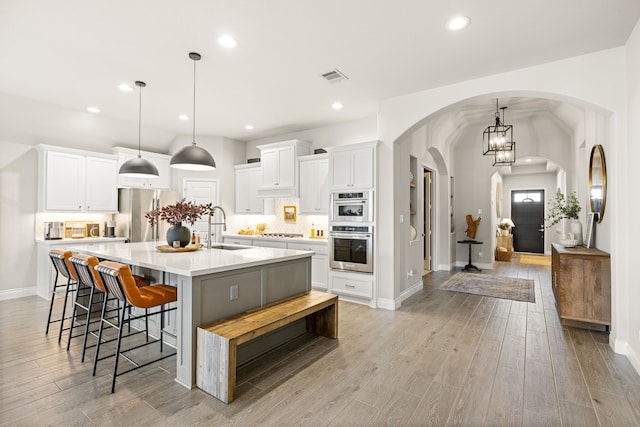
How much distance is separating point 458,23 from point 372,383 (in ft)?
10.1

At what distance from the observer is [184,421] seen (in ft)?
6.75

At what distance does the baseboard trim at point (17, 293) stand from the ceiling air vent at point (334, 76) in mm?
5644

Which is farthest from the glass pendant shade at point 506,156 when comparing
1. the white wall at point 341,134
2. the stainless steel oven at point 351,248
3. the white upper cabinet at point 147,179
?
the white upper cabinet at point 147,179

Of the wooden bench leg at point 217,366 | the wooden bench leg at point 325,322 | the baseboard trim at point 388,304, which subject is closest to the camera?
the wooden bench leg at point 217,366

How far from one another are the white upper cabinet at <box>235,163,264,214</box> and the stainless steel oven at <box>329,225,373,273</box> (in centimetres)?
229

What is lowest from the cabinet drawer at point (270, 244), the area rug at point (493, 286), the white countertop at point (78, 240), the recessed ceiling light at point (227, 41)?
the area rug at point (493, 286)

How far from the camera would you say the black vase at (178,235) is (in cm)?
368

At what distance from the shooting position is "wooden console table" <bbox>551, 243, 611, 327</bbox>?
3484 millimetres

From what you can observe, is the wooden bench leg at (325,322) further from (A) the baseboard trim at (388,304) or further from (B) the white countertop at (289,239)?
(B) the white countertop at (289,239)

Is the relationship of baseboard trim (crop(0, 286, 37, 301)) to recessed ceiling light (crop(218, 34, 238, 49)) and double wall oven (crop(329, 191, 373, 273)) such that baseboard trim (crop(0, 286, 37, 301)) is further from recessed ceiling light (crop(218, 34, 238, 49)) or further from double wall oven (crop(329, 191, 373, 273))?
recessed ceiling light (crop(218, 34, 238, 49))

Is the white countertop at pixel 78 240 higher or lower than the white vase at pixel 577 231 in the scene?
lower

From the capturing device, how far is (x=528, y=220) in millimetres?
10906

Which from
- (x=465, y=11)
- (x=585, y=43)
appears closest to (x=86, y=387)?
(x=465, y=11)

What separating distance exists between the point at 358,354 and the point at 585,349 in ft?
7.38
